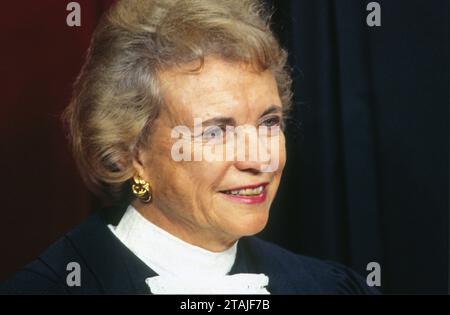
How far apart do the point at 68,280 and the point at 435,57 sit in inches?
43.7

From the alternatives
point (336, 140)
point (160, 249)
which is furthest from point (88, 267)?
point (336, 140)

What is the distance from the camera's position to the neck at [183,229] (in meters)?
1.51

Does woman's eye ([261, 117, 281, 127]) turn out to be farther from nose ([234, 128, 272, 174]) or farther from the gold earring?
the gold earring

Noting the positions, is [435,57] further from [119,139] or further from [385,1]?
[119,139]

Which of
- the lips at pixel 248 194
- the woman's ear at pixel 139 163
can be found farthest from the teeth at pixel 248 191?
the woman's ear at pixel 139 163

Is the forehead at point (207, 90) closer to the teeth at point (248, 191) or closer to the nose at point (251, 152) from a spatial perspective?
the nose at point (251, 152)

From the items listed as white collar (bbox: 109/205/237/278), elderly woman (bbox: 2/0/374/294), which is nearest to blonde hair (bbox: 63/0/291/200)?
elderly woman (bbox: 2/0/374/294)

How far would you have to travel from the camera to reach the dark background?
1.61 metres

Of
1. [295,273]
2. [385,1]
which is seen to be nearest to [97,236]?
[295,273]

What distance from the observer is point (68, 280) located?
1470mm

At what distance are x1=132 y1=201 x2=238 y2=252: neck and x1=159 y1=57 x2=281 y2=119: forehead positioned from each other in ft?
0.86

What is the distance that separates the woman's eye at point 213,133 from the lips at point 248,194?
13 centimetres

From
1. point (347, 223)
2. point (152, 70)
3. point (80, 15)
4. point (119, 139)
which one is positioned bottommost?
point (347, 223)

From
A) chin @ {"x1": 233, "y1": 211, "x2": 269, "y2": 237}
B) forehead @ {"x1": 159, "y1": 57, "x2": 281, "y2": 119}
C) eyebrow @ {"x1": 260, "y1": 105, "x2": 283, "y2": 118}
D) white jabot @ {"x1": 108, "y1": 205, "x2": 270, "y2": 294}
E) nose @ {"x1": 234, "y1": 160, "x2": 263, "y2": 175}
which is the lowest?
white jabot @ {"x1": 108, "y1": 205, "x2": 270, "y2": 294}
